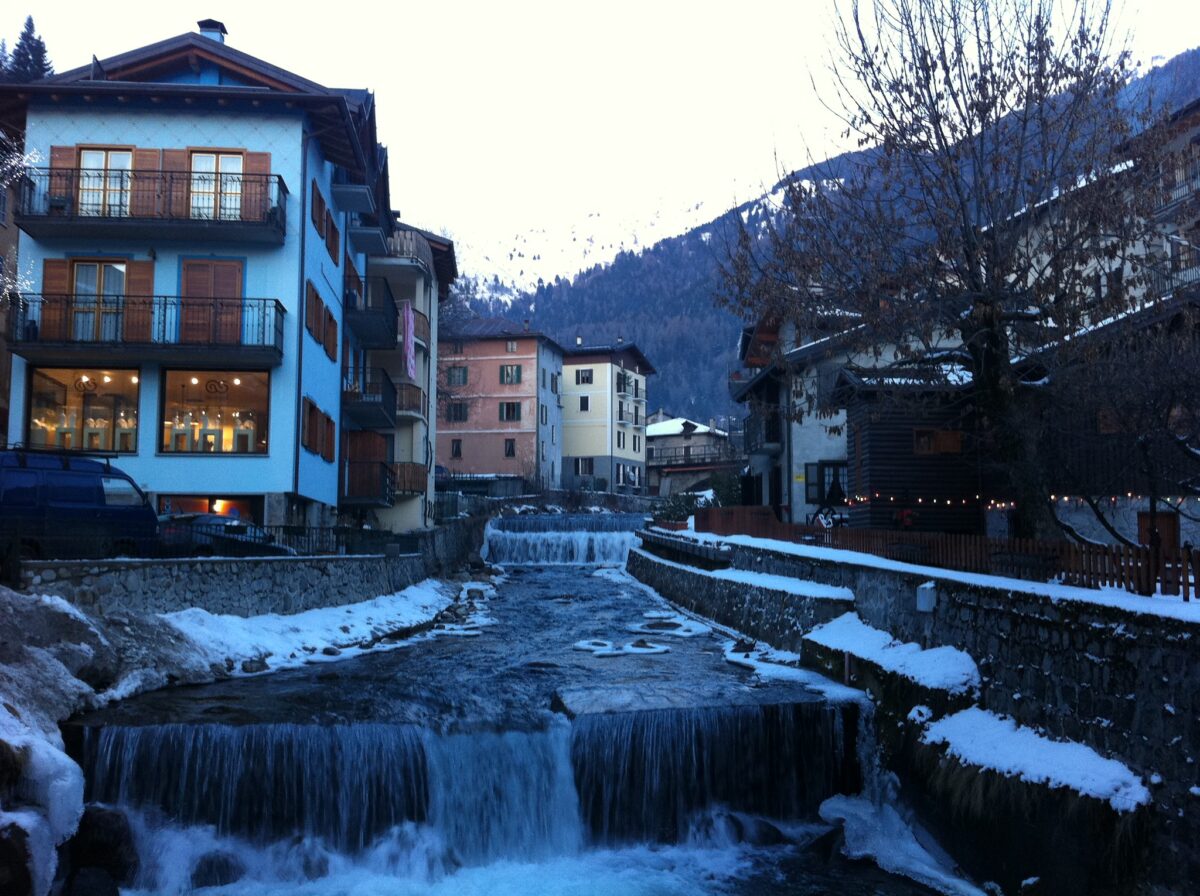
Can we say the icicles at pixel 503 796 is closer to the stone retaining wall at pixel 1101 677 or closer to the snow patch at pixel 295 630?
the snow patch at pixel 295 630

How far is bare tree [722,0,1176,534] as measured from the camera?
15.6 metres

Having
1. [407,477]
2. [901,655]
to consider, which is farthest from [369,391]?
[901,655]

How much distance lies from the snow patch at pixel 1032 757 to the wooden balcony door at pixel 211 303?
61.9 feet

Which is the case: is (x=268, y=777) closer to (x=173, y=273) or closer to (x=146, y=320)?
(x=146, y=320)

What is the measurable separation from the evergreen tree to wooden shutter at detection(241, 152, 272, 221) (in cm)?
5146

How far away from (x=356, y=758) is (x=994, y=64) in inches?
588

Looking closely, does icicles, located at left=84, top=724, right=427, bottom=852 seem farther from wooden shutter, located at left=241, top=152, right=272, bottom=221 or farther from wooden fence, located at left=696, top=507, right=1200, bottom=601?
wooden shutter, located at left=241, top=152, right=272, bottom=221

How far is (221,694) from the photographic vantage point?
14078 millimetres

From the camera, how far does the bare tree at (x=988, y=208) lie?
15.6 metres

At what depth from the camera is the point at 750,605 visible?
2214 centimetres

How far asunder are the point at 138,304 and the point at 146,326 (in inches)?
24.5

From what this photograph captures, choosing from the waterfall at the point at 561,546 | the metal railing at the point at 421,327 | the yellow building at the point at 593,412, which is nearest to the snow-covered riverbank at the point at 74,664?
the metal railing at the point at 421,327

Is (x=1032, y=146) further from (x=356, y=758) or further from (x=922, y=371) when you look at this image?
(x=356, y=758)

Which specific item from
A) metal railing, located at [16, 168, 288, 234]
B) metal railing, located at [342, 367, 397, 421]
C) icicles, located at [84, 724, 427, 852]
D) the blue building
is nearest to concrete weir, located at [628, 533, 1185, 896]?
icicles, located at [84, 724, 427, 852]
